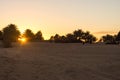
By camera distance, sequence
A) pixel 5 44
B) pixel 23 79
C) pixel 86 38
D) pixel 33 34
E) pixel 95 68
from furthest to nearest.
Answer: pixel 33 34 < pixel 86 38 < pixel 5 44 < pixel 95 68 < pixel 23 79

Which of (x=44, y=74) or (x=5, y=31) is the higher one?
(x=5, y=31)

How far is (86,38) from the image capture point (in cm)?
10981

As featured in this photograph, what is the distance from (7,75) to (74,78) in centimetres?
400

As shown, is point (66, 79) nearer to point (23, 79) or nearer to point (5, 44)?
point (23, 79)

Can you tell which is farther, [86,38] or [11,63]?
[86,38]

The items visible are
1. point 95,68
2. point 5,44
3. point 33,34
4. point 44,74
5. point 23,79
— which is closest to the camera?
point 23,79

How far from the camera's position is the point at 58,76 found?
62.2 ft

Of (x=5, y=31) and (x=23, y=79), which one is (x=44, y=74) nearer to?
(x=23, y=79)

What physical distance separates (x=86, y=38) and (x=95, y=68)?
290ft

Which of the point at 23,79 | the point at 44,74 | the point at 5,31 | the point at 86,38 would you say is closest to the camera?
the point at 23,79

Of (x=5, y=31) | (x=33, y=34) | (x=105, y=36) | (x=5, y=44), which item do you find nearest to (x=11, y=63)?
(x=5, y=44)

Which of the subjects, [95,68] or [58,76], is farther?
[95,68]

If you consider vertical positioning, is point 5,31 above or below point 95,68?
above

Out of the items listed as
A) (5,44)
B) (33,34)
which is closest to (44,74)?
(5,44)
